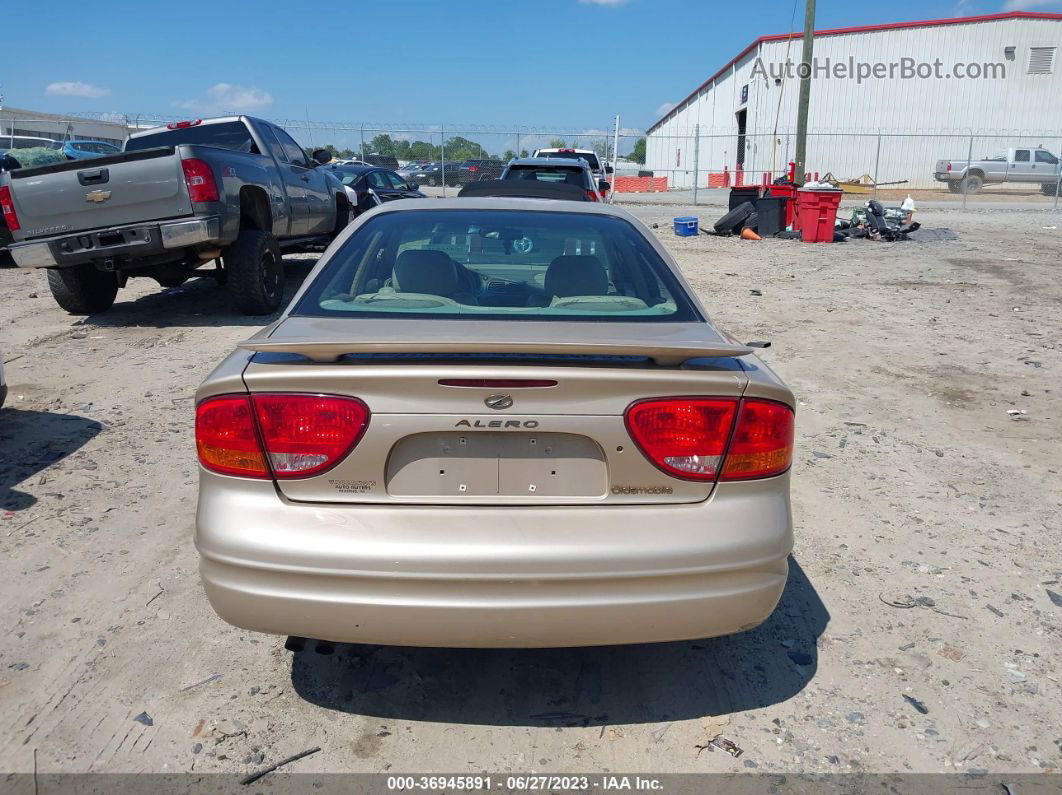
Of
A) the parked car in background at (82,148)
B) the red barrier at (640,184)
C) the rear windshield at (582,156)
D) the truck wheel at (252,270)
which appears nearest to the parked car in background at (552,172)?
the truck wheel at (252,270)

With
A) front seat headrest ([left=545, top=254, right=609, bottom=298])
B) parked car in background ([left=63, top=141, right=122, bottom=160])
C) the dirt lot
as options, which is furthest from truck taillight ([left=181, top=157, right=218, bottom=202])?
parked car in background ([left=63, top=141, right=122, bottom=160])

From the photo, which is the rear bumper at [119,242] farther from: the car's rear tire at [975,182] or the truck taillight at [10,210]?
the car's rear tire at [975,182]

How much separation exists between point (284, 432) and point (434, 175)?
35397 millimetres

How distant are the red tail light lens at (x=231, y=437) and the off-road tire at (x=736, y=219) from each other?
1690 cm

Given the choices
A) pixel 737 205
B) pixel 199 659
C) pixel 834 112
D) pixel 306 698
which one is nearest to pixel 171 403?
→ pixel 199 659

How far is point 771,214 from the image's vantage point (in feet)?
58.7

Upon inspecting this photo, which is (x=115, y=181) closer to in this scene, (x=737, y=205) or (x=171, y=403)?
(x=171, y=403)

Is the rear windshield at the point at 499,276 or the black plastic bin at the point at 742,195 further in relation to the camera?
the black plastic bin at the point at 742,195

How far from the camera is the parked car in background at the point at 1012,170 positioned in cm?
3359

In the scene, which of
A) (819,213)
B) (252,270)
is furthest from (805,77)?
(252,270)

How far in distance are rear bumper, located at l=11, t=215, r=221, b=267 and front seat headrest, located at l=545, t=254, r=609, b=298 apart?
566 cm

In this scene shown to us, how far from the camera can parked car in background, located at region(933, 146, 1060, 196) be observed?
33.6 meters

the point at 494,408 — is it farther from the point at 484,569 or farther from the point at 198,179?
the point at 198,179

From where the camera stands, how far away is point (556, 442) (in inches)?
92.7
